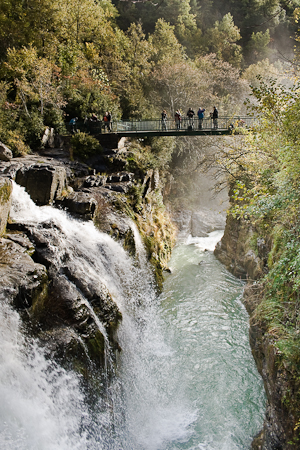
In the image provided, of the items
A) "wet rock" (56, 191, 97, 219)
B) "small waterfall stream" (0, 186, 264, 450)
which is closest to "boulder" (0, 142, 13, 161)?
"small waterfall stream" (0, 186, 264, 450)

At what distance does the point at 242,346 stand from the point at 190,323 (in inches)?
86.2

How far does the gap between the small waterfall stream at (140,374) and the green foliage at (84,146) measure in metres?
6.41

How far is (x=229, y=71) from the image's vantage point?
3406 cm

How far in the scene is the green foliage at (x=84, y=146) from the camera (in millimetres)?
17991

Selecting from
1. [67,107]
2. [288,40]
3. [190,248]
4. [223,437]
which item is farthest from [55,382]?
[288,40]

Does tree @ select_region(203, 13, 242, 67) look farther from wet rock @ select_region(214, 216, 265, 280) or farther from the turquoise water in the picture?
the turquoise water

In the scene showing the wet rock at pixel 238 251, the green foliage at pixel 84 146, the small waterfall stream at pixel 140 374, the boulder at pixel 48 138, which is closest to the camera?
the small waterfall stream at pixel 140 374

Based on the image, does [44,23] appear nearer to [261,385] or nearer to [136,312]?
[136,312]

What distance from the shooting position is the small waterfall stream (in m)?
6.09

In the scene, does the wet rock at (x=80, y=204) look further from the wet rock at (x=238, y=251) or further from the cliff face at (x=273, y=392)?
the wet rock at (x=238, y=251)

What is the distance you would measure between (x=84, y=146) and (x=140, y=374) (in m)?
13.3

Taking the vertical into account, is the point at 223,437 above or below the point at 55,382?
below

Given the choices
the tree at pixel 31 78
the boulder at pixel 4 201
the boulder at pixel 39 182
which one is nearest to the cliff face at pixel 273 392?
the boulder at pixel 4 201

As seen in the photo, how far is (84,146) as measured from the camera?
18172 mm
